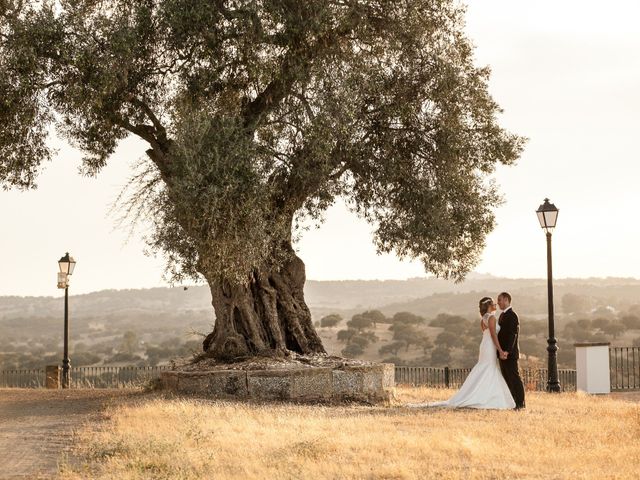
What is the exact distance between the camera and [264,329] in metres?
24.6

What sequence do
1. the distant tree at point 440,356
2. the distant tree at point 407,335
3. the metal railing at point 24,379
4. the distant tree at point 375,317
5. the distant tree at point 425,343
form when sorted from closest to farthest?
the metal railing at point 24,379 → the distant tree at point 440,356 → the distant tree at point 425,343 → the distant tree at point 407,335 → the distant tree at point 375,317

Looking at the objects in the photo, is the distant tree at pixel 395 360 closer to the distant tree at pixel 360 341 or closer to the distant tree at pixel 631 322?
the distant tree at pixel 360 341

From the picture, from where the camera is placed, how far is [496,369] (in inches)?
810

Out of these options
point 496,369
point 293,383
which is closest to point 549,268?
point 496,369

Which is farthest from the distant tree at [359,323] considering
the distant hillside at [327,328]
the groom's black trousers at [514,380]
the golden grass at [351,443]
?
the golden grass at [351,443]

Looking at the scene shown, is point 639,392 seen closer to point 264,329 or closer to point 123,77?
point 264,329

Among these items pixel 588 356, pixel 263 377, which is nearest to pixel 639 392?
pixel 588 356

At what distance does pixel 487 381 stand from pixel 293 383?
4211 mm

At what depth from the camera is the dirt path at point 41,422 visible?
12.9 m

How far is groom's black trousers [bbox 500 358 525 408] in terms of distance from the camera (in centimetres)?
2030

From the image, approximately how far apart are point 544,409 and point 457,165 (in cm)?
622

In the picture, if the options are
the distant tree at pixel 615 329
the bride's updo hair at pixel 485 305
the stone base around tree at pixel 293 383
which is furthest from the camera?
the distant tree at pixel 615 329

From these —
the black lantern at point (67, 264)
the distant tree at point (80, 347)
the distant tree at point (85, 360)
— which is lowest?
the distant tree at point (80, 347)

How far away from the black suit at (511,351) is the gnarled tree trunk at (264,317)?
5.94 meters
